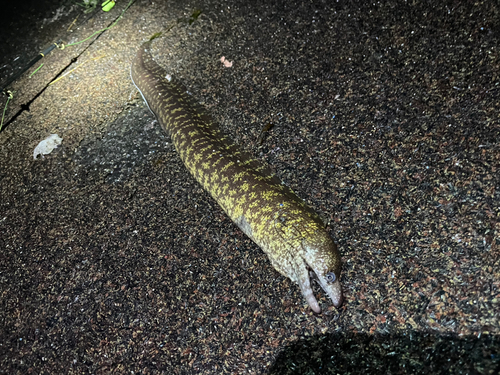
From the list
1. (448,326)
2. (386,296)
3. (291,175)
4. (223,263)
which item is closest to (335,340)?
(386,296)

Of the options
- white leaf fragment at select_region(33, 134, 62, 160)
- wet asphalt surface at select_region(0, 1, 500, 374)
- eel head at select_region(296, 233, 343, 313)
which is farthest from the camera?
white leaf fragment at select_region(33, 134, 62, 160)

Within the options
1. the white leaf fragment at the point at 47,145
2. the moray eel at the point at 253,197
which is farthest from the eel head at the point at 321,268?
the white leaf fragment at the point at 47,145

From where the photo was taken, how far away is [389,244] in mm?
1427

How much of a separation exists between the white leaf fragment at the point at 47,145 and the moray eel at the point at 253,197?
829 mm

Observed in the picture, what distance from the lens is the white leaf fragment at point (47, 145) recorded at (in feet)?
7.81

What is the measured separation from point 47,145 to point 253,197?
1.85 metres

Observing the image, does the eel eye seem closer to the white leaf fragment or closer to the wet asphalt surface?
the wet asphalt surface

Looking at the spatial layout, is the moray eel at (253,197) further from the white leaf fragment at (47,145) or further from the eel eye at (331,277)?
the white leaf fragment at (47,145)

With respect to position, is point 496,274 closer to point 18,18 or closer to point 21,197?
point 21,197

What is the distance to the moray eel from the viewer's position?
57.5 inches

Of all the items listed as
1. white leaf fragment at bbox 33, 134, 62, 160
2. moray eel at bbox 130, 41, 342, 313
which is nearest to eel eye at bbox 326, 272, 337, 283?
moray eel at bbox 130, 41, 342, 313

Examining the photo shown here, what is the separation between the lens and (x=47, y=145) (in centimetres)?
241

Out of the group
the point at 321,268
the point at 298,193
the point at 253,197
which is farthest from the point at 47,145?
A: the point at 321,268

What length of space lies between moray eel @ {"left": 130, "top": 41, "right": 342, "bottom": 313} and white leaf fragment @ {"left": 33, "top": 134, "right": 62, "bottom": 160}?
829 mm
